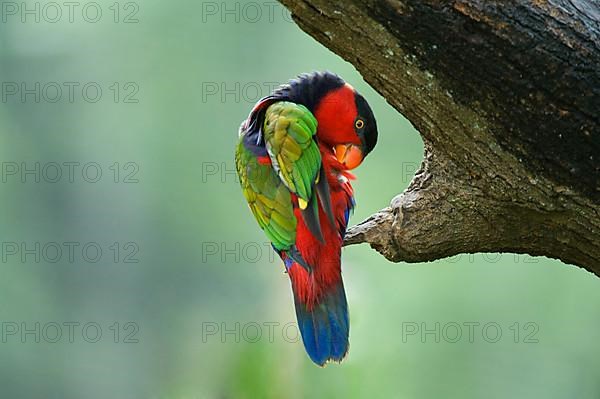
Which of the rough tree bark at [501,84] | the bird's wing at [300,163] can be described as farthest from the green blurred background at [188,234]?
the rough tree bark at [501,84]

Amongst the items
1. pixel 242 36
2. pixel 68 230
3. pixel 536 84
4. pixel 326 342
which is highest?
pixel 242 36

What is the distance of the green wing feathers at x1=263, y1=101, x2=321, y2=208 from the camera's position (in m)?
1.44

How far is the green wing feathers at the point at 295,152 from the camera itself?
1444 mm

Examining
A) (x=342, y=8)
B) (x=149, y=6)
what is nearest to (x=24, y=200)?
(x=149, y=6)

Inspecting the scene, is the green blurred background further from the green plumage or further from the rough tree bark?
the rough tree bark

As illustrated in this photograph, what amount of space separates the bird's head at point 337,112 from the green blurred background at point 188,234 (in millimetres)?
1211

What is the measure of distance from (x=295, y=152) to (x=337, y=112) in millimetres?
176

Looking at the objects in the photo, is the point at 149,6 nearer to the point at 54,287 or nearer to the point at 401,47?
the point at 54,287

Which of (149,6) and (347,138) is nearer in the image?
(347,138)

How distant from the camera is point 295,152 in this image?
1.45 m

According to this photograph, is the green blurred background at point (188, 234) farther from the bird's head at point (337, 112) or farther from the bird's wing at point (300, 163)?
the bird's wing at point (300, 163)

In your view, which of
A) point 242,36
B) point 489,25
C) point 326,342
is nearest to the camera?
point 489,25

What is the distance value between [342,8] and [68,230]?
85.0 inches

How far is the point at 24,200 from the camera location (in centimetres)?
301
